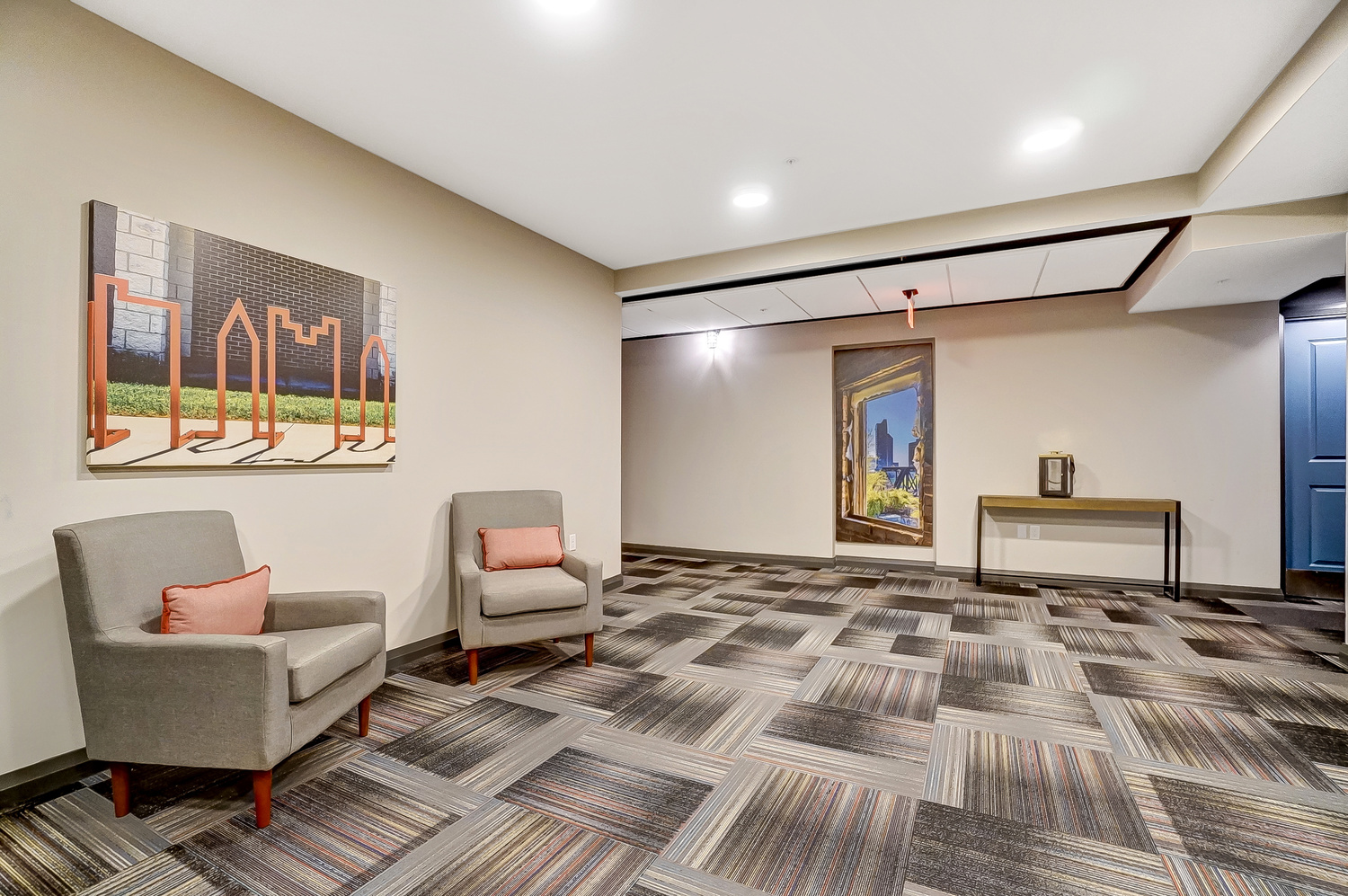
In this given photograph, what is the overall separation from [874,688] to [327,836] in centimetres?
251

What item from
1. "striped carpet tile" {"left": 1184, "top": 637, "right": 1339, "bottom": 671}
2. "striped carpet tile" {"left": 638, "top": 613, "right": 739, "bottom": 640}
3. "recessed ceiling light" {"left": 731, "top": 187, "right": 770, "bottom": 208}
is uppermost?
"recessed ceiling light" {"left": 731, "top": 187, "right": 770, "bottom": 208}

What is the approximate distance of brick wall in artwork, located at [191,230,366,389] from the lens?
2.67 meters

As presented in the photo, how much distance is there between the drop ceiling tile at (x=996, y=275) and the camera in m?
4.52

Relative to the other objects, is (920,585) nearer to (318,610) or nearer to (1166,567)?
(1166,567)

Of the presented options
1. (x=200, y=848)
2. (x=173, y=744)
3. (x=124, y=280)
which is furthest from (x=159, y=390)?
(x=200, y=848)

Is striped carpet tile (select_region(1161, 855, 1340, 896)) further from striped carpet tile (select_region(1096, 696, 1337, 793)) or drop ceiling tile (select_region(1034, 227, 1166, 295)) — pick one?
drop ceiling tile (select_region(1034, 227, 1166, 295))

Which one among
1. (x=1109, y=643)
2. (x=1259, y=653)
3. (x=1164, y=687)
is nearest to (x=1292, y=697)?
(x=1164, y=687)

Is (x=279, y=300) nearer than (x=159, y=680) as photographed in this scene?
No

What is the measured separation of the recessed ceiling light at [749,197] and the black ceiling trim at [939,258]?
1.02 metres

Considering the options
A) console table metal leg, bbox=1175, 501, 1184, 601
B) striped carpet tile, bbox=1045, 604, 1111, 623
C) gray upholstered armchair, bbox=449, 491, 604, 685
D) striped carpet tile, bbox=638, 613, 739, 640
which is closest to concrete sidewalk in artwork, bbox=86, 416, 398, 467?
gray upholstered armchair, bbox=449, 491, 604, 685

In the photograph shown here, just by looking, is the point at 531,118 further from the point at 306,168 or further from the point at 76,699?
the point at 76,699

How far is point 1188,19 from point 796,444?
4899 millimetres

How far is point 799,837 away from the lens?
77.8 inches

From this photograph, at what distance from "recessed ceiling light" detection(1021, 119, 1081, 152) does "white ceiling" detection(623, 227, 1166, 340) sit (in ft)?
4.01
